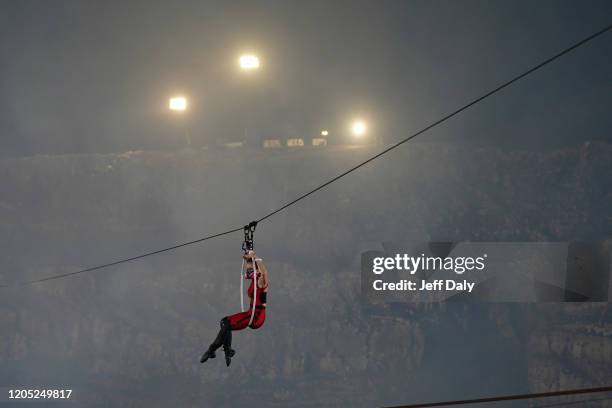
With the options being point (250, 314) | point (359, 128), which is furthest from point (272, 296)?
point (250, 314)

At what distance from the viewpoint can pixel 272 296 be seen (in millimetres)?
52344

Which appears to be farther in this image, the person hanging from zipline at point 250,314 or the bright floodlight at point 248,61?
the bright floodlight at point 248,61

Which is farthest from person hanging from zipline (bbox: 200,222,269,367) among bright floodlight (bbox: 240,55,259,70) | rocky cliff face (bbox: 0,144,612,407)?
rocky cliff face (bbox: 0,144,612,407)

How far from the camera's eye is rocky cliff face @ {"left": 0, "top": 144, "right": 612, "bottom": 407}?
162 ft

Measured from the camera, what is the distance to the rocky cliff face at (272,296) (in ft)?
162

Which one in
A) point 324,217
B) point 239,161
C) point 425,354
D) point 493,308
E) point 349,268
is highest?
point 239,161

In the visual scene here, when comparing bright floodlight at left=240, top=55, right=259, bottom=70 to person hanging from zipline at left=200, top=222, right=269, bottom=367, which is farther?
bright floodlight at left=240, top=55, right=259, bottom=70

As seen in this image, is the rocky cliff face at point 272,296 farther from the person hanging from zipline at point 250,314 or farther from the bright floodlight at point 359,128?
the person hanging from zipline at point 250,314

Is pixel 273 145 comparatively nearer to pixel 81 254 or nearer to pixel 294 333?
pixel 294 333

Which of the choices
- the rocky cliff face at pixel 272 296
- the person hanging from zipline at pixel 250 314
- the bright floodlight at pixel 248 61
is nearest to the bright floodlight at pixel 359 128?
the rocky cliff face at pixel 272 296

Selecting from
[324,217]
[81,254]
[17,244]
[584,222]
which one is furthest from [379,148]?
[17,244]

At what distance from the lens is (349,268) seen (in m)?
52.3

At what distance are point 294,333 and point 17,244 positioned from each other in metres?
32.7

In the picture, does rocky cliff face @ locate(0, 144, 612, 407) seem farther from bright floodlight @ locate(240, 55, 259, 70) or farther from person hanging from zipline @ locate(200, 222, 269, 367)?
person hanging from zipline @ locate(200, 222, 269, 367)
